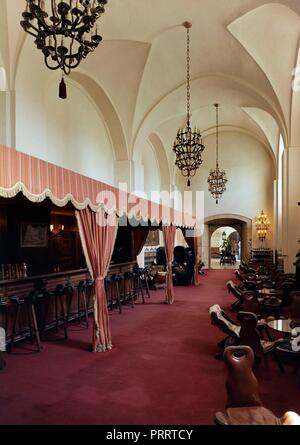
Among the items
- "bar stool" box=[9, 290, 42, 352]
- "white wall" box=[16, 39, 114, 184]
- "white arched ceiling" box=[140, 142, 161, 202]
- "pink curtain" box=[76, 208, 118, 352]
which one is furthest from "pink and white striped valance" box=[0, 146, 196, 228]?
"white arched ceiling" box=[140, 142, 161, 202]

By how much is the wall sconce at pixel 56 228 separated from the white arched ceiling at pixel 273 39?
20.1 feet

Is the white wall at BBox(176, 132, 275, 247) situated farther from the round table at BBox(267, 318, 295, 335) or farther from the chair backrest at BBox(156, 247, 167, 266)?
the round table at BBox(267, 318, 295, 335)

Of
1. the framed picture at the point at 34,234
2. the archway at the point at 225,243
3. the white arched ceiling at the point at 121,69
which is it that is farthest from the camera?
the archway at the point at 225,243

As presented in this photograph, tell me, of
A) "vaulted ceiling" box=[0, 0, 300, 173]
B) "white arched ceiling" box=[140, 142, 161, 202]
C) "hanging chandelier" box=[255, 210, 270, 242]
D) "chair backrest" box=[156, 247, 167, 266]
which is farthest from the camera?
"hanging chandelier" box=[255, 210, 270, 242]

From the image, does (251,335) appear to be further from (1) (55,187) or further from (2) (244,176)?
(2) (244,176)

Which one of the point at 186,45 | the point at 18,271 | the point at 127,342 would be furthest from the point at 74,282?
the point at 186,45

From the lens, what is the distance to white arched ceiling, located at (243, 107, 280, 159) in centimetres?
1295

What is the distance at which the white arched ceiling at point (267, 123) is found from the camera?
12945 millimetres

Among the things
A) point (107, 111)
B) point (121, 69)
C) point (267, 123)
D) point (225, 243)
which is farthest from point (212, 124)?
point (225, 243)

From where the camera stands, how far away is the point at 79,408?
3.25 meters

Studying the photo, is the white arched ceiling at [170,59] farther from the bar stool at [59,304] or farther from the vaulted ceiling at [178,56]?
the bar stool at [59,304]

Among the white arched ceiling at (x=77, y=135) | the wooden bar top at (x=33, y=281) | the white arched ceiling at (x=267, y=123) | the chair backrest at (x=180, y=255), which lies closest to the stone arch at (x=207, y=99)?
the white arched ceiling at (x=77, y=135)

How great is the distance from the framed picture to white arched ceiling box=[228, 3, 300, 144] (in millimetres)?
6117
